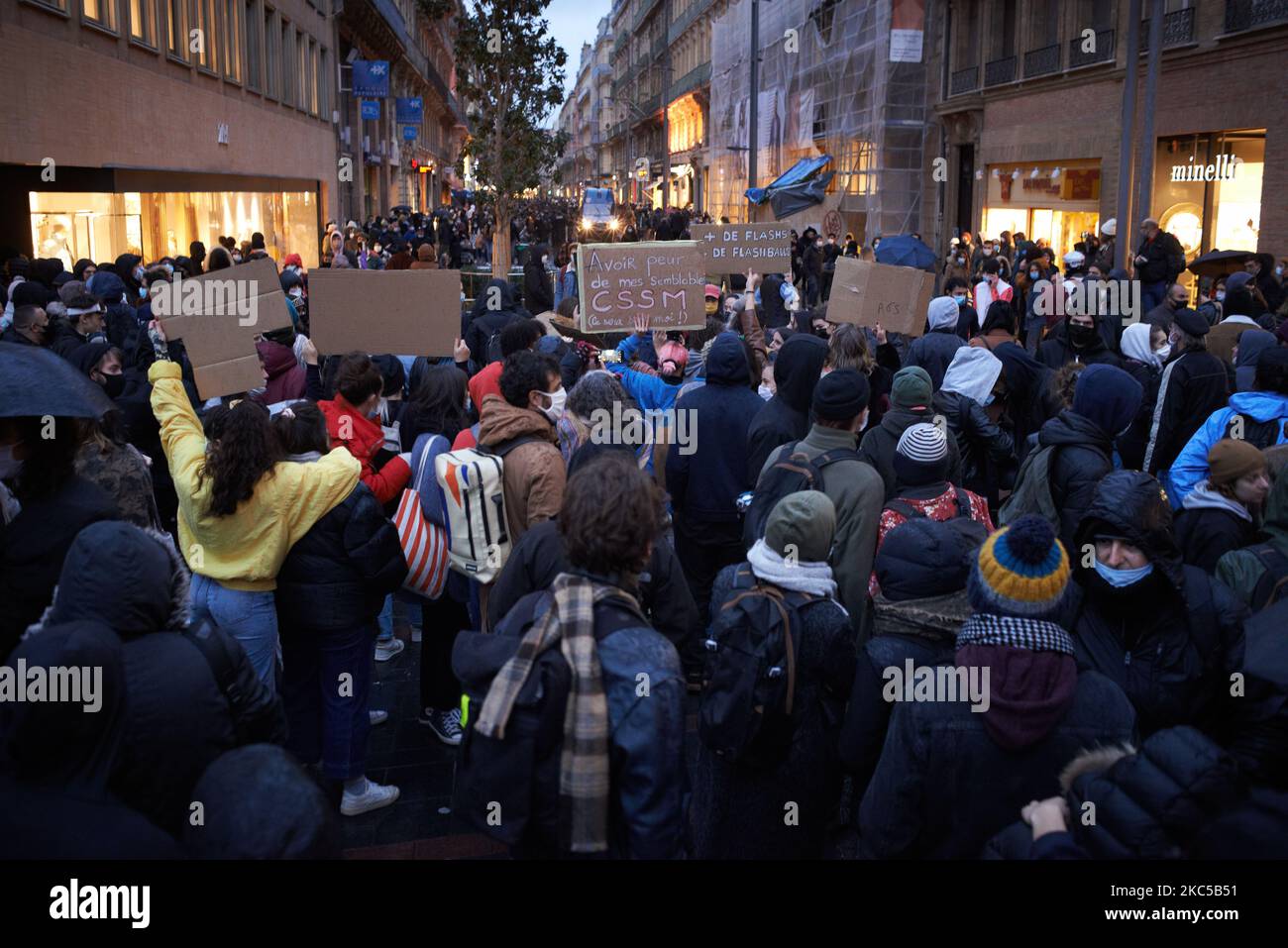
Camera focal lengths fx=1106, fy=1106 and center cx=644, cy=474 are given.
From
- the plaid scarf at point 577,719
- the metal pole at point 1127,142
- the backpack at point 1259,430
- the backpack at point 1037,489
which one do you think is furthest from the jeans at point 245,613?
the metal pole at point 1127,142

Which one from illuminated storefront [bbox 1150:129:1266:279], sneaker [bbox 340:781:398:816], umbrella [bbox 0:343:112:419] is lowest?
sneaker [bbox 340:781:398:816]

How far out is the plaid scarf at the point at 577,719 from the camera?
264 cm

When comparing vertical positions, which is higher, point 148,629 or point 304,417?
point 304,417

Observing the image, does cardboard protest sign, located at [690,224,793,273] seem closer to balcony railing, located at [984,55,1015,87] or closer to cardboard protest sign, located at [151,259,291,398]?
cardboard protest sign, located at [151,259,291,398]

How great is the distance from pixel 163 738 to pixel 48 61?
13.4 meters

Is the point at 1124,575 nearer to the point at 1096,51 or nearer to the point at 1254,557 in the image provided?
the point at 1254,557

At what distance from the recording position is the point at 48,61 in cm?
1316

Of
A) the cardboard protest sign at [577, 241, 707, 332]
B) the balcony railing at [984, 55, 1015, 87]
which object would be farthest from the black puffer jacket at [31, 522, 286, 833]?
the balcony railing at [984, 55, 1015, 87]

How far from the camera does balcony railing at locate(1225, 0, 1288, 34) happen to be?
16.8 meters

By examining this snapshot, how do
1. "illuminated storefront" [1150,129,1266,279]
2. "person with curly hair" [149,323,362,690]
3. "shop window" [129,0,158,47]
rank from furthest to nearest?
"illuminated storefront" [1150,129,1266,279], "shop window" [129,0,158,47], "person with curly hair" [149,323,362,690]

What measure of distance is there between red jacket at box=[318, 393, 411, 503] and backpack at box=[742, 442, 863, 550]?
5.45 feet

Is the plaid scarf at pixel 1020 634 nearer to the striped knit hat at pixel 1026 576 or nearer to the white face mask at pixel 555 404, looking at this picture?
the striped knit hat at pixel 1026 576
